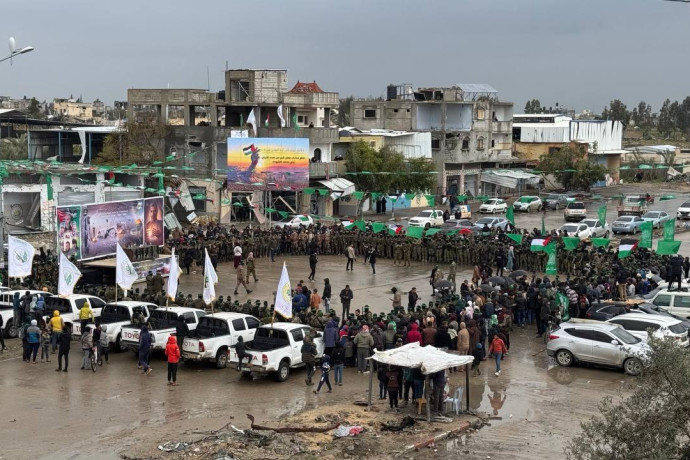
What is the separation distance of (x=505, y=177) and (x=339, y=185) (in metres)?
19.3

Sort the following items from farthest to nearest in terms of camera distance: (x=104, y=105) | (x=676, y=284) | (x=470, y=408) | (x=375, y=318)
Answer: (x=104, y=105) → (x=676, y=284) → (x=375, y=318) → (x=470, y=408)

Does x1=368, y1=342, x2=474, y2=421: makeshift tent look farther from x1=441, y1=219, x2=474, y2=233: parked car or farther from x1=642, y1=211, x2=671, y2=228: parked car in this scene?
x1=642, y1=211, x2=671, y2=228: parked car

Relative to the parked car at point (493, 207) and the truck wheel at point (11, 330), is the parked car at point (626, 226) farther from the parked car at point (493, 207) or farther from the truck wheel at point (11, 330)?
the truck wheel at point (11, 330)

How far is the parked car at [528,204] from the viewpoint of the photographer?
58734 millimetres

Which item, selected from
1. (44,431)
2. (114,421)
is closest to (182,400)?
(114,421)

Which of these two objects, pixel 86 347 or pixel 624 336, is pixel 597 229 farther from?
pixel 86 347

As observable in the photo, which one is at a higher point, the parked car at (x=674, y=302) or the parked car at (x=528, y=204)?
the parked car at (x=528, y=204)

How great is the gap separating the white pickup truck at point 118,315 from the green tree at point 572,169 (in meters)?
49.5

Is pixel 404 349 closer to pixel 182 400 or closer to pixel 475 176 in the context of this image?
pixel 182 400

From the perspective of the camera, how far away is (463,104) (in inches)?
2790

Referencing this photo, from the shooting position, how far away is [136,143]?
54531 millimetres

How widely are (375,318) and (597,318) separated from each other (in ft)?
18.8

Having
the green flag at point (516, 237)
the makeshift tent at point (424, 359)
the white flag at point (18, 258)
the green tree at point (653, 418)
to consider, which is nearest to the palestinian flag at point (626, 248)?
the green flag at point (516, 237)

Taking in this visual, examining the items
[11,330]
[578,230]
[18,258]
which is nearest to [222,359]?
[11,330]
